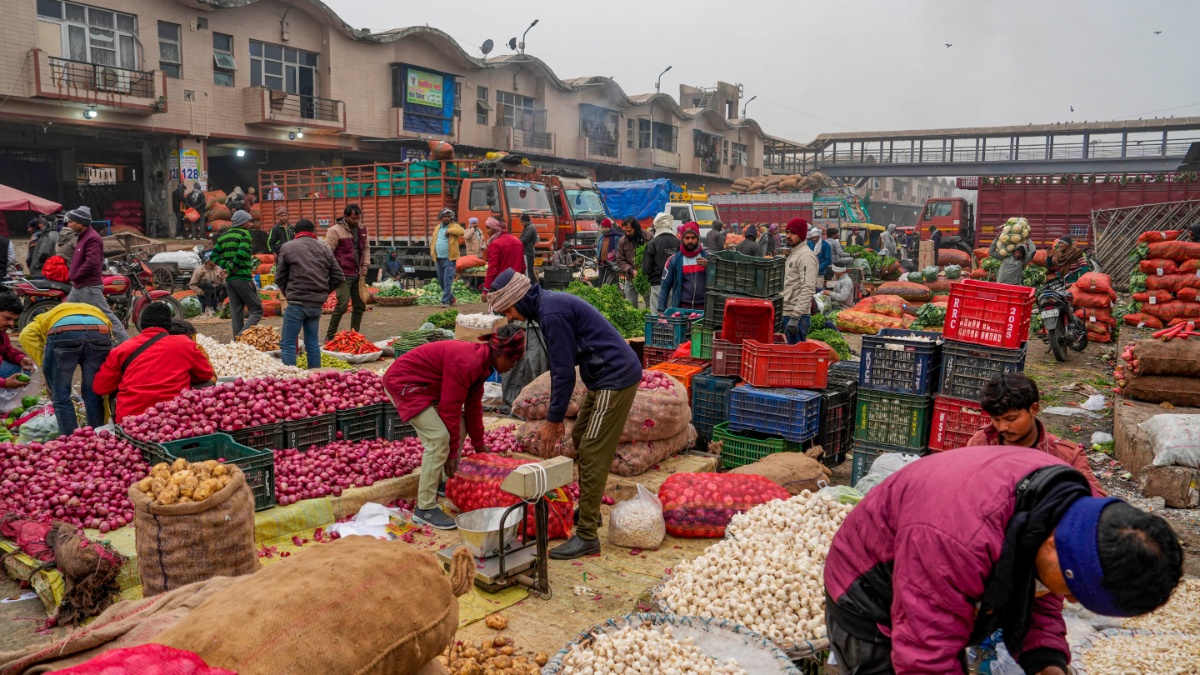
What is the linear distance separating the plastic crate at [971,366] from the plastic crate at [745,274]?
6.33 feet

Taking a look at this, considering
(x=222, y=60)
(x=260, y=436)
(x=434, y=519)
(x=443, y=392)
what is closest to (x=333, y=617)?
(x=443, y=392)

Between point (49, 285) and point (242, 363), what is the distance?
429cm

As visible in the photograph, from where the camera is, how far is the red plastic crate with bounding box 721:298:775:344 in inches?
292

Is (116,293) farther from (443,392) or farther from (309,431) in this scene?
(443,392)

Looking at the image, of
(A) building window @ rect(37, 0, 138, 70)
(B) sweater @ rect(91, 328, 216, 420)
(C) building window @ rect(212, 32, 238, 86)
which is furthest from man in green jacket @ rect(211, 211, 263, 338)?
(C) building window @ rect(212, 32, 238, 86)

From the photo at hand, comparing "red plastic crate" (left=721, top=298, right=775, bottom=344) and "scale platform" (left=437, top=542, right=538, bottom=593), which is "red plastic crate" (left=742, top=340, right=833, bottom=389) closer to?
"red plastic crate" (left=721, top=298, right=775, bottom=344)

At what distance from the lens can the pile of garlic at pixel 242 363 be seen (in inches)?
338

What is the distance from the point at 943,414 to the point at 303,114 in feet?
81.5

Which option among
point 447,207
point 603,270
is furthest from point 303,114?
point 603,270

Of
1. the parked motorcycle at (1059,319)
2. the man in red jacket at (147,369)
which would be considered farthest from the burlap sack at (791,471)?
the parked motorcycle at (1059,319)

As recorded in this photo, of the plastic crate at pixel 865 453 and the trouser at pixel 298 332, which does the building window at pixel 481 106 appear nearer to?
the trouser at pixel 298 332

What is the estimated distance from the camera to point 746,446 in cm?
670

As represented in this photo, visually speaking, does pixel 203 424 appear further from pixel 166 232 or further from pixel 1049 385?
pixel 166 232

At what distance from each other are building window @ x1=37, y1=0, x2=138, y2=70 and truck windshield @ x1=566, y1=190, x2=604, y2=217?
42.4 feet
